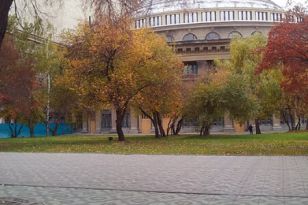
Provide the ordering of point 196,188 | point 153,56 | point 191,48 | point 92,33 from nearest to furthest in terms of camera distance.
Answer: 1. point 196,188
2. point 92,33
3. point 153,56
4. point 191,48

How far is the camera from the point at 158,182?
12680 millimetres

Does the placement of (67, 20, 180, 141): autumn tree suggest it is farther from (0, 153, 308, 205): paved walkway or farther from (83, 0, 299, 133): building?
(83, 0, 299, 133): building

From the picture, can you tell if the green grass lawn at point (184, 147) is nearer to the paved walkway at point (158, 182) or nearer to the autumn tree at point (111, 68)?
the autumn tree at point (111, 68)

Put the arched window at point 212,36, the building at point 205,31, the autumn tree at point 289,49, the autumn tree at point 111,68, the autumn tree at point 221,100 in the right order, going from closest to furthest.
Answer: the autumn tree at point 289,49 → the autumn tree at point 111,68 → the autumn tree at point 221,100 → the building at point 205,31 → the arched window at point 212,36

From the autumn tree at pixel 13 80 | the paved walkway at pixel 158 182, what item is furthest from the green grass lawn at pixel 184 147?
the paved walkway at pixel 158 182

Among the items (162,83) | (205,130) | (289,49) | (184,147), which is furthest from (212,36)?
(289,49)

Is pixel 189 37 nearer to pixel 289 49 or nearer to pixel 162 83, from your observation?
pixel 162 83

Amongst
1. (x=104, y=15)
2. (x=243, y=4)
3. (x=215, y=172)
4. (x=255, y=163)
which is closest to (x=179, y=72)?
(x=255, y=163)

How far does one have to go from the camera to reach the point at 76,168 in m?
16.6

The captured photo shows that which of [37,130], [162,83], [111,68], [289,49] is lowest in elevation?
[37,130]

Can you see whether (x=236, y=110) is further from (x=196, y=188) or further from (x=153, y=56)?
(x=196, y=188)

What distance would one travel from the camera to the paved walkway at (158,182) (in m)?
10.2

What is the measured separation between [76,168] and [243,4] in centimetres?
7030

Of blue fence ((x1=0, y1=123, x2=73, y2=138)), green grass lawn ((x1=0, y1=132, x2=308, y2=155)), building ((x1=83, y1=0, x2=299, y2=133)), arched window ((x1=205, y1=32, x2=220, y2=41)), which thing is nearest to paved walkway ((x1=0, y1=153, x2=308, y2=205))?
green grass lawn ((x1=0, y1=132, x2=308, y2=155))
